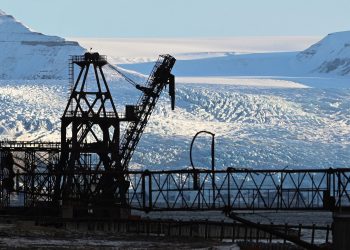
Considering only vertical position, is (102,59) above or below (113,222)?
above

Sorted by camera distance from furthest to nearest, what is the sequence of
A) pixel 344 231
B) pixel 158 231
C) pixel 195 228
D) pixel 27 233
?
pixel 195 228 < pixel 158 231 < pixel 27 233 < pixel 344 231

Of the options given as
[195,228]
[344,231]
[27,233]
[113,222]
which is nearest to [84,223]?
[113,222]

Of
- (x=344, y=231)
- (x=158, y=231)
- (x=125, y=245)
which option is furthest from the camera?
(x=158, y=231)

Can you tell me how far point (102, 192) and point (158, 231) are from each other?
11.6 meters

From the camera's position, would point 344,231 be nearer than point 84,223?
Yes

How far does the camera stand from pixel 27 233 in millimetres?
97875

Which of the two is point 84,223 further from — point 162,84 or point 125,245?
point 125,245

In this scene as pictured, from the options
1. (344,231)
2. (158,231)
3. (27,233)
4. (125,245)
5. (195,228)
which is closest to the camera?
(344,231)

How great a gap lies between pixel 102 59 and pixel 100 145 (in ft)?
23.7

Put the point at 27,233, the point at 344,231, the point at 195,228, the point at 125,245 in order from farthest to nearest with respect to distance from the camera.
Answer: the point at 195,228
the point at 27,233
the point at 125,245
the point at 344,231

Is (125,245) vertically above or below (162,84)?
below

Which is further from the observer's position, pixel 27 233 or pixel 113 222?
pixel 113 222

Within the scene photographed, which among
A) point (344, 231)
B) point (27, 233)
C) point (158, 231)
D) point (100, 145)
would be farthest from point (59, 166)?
point (344, 231)

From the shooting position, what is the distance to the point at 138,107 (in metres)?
135
